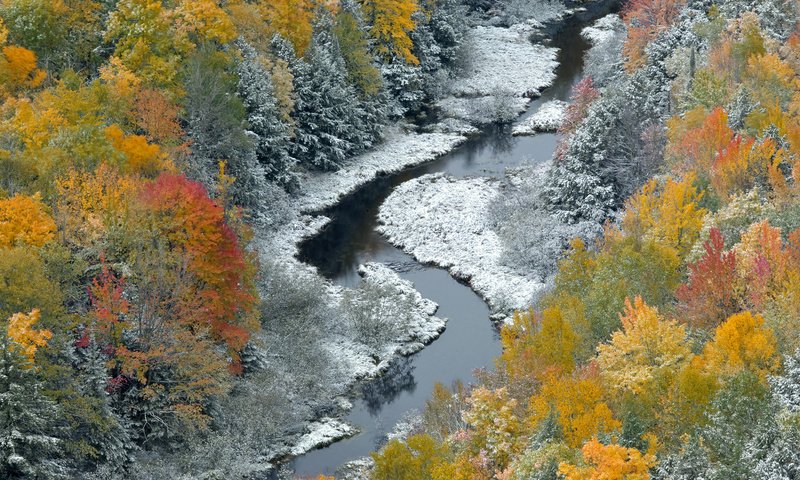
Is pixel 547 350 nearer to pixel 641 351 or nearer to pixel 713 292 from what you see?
pixel 641 351

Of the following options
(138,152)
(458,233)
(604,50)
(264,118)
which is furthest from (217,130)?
(604,50)

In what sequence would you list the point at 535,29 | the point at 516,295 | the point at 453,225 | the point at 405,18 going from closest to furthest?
the point at 516,295
the point at 453,225
the point at 405,18
the point at 535,29

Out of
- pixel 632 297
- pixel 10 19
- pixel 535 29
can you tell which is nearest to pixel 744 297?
pixel 632 297

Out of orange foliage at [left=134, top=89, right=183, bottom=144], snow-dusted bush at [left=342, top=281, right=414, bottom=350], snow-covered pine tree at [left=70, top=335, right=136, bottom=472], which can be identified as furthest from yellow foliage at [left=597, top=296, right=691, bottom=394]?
orange foliage at [left=134, top=89, right=183, bottom=144]

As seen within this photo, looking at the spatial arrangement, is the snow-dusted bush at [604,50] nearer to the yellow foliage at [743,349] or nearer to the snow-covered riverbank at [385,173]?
the snow-covered riverbank at [385,173]

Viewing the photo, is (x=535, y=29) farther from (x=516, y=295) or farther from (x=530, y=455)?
(x=530, y=455)

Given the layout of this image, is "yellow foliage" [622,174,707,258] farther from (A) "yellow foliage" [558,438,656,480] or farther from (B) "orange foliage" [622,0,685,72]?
(B) "orange foliage" [622,0,685,72]

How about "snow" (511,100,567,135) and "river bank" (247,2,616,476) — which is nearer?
"river bank" (247,2,616,476)

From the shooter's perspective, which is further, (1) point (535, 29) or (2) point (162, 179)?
(1) point (535, 29)
